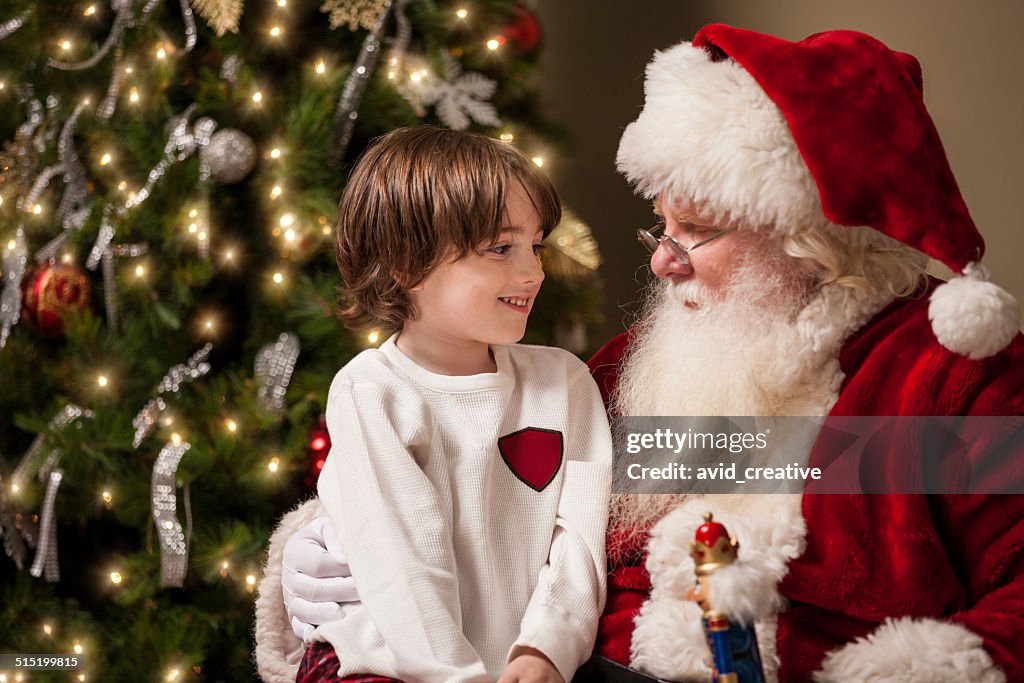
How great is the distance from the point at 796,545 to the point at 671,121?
52 centimetres

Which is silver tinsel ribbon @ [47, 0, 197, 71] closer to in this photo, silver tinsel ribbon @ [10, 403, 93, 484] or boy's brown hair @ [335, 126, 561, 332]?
silver tinsel ribbon @ [10, 403, 93, 484]

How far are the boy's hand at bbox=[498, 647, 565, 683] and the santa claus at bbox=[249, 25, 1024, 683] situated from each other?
0.08 meters

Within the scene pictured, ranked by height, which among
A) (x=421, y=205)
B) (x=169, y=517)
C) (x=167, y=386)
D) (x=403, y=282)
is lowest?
(x=169, y=517)

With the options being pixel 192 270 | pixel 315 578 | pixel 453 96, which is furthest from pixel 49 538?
pixel 453 96

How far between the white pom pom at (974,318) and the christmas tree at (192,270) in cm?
102

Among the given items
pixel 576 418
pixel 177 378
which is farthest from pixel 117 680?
pixel 576 418

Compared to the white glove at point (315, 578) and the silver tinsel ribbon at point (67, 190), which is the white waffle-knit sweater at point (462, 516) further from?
the silver tinsel ribbon at point (67, 190)

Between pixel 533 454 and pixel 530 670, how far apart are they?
10.8 inches

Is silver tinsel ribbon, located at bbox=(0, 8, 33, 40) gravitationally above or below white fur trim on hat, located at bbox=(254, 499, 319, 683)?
above

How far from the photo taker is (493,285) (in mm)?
1218

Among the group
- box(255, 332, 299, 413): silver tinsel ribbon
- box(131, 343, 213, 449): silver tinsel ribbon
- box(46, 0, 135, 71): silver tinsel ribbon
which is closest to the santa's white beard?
box(255, 332, 299, 413): silver tinsel ribbon

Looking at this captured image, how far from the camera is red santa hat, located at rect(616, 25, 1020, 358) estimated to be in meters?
1.04

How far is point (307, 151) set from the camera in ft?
6.43

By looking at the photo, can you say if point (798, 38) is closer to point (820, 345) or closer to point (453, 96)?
point (453, 96)
